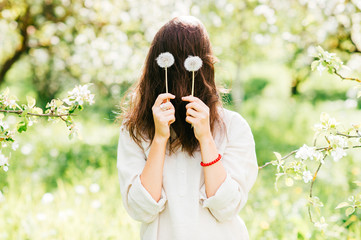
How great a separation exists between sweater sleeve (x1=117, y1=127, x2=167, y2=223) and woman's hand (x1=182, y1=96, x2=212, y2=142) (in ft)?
→ 0.99

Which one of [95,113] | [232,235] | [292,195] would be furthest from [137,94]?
[95,113]

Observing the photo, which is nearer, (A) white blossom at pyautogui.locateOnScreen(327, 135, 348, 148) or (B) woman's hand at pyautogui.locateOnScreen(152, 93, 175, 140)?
(B) woman's hand at pyautogui.locateOnScreen(152, 93, 175, 140)

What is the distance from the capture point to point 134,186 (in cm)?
166

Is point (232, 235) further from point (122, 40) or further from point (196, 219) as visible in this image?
point (122, 40)

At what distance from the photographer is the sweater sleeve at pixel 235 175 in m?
1.62

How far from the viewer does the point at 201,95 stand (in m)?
1.78

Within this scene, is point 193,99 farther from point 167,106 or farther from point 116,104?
point 116,104

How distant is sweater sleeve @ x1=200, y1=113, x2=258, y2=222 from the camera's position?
162cm

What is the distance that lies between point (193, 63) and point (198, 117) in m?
0.23

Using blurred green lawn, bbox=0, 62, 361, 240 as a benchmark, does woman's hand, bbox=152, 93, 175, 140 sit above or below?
above

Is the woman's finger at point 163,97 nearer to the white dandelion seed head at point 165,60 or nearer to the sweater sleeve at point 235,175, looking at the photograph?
the white dandelion seed head at point 165,60

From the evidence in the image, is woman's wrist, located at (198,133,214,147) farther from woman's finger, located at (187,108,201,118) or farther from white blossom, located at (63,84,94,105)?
white blossom, located at (63,84,94,105)

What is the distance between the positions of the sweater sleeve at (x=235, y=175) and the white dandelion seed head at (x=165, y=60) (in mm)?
399

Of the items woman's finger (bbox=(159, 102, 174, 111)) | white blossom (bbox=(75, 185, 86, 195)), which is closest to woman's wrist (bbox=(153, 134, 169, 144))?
woman's finger (bbox=(159, 102, 174, 111))
